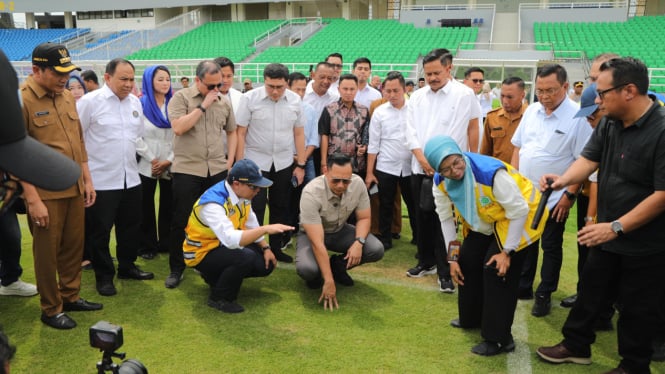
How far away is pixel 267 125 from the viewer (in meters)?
4.69

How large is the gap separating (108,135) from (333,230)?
196 cm

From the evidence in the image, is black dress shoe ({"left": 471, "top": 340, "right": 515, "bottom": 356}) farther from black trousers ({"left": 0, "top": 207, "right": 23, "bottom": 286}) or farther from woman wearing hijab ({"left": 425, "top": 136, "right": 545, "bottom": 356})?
black trousers ({"left": 0, "top": 207, "right": 23, "bottom": 286})

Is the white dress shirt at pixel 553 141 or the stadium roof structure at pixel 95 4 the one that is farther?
the stadium roof structure at pixel 95 4

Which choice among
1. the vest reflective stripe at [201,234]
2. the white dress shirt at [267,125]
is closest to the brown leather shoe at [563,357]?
the vest reflective stripe at [201,234]

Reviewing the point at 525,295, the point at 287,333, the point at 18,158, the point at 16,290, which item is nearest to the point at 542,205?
the point at 525,295

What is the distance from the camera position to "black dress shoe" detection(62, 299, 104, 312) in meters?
3.62

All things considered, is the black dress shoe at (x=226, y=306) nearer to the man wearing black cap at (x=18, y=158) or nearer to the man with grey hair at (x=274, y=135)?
the man with grey hair at (x=274, y=135)

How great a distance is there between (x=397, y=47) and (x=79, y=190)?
732 inches

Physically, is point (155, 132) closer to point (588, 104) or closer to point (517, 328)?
point (517, 328)

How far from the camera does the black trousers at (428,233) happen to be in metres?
4.27

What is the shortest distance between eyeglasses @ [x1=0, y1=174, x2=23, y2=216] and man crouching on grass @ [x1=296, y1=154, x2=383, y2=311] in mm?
2696

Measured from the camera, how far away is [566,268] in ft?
15.7

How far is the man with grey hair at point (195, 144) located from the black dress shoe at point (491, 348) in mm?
2484

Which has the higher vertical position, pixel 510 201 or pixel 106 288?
pixel 510 201
